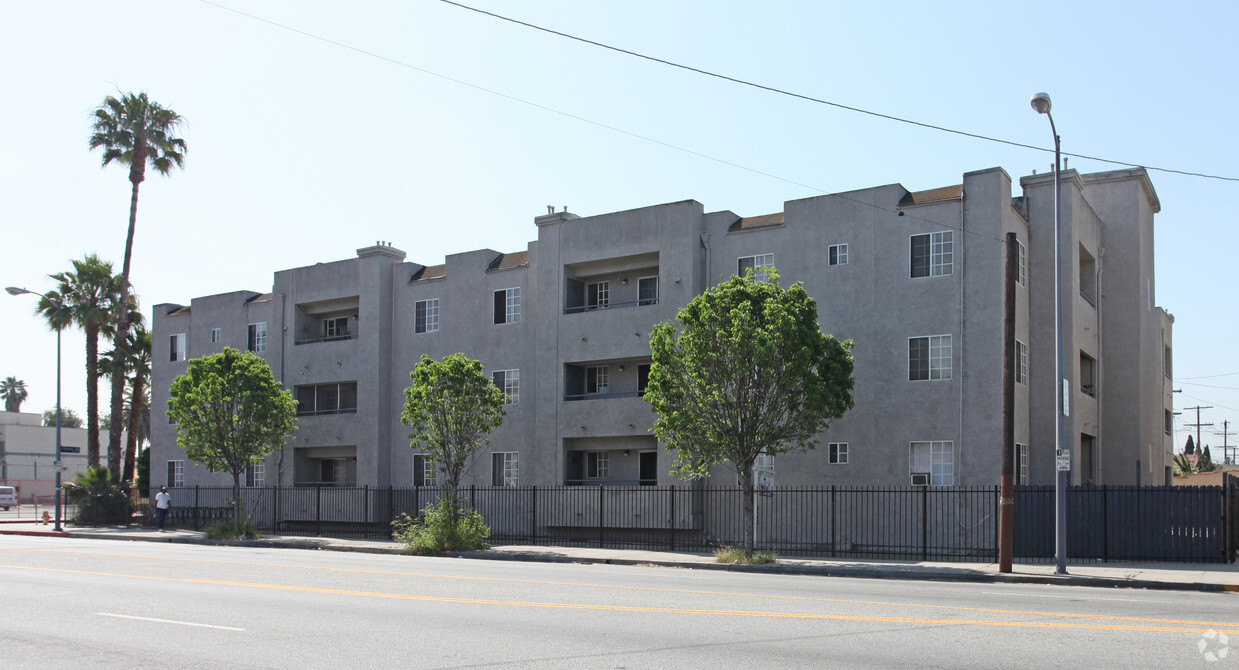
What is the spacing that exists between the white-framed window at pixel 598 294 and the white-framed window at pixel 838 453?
973cm

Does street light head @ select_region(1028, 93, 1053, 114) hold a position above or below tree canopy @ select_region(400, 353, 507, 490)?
above

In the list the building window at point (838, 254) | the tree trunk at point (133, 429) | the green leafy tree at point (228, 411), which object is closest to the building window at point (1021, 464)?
the building window at point (838, 254)

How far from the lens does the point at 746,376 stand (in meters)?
24.6

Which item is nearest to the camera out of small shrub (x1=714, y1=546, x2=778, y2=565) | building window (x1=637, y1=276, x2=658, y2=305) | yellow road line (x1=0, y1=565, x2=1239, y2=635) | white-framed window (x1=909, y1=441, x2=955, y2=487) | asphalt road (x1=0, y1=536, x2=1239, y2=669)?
asphalt road (x1=0, y1=536, x2=1239, y2=669)

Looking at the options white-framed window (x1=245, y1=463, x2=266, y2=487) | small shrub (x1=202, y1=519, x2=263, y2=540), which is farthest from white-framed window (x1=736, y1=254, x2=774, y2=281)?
white-framed window (x1=245, y1=463, x2=266, y2=487)

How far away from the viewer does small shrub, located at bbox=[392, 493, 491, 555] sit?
92.9 ft

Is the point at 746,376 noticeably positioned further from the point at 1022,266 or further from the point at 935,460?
the point at 1022,266

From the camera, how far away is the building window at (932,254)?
1103 inches

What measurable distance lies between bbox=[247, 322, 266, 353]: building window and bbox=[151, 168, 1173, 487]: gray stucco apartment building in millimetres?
153

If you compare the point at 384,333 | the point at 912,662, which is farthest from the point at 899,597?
the point at 384,333

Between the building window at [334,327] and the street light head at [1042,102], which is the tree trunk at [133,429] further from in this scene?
the street light head at [1042,102]

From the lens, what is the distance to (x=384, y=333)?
131ft

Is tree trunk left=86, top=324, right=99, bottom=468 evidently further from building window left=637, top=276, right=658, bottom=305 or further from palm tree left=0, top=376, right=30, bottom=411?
palm tree left=0, top=376, right=30, bottom=411

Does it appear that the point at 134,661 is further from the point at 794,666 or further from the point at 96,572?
the point at 96,572
